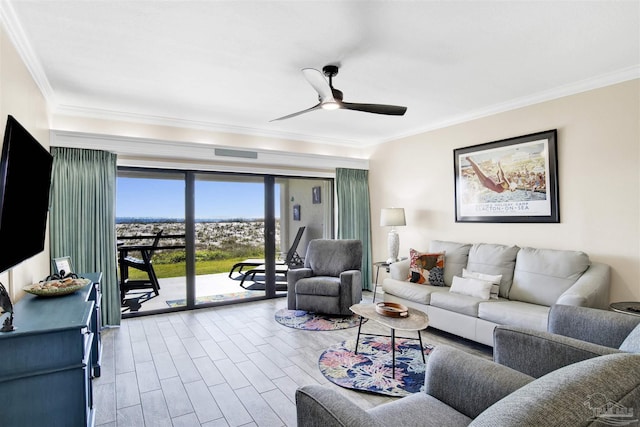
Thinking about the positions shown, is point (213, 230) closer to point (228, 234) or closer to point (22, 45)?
point (228, 234)

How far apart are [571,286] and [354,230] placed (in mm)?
3234

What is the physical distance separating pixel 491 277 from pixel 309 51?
113 inches

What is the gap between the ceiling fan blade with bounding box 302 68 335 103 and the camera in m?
2.46

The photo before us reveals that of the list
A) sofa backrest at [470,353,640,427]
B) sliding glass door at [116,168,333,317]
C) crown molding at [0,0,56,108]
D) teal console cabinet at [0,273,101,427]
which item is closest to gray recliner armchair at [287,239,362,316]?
sliding glass door at [116,168,333,317]

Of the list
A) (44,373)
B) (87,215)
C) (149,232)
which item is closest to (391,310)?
(44,373)

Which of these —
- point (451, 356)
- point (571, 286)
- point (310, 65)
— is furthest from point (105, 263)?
point (571, 286)

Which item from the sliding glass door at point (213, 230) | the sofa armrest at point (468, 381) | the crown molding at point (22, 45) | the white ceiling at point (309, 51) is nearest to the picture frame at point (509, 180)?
the white ceiling at point (309, 51)

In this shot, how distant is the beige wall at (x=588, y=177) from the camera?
306cm

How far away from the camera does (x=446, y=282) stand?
414 centimetres

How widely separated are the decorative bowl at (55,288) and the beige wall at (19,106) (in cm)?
12

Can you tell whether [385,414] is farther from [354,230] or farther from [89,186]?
[354,230]

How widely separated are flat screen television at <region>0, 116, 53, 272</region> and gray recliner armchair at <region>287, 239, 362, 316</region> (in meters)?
2.71

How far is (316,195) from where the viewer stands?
586 centimetres

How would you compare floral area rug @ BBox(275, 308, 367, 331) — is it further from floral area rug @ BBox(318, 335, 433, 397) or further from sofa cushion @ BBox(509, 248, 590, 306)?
sofa cushion @ BBox(509, 248, 590, 306)
